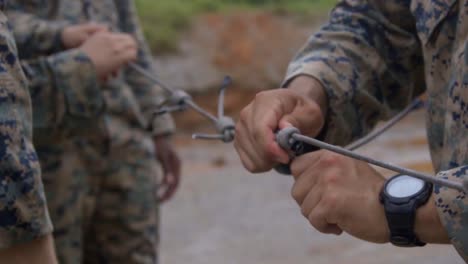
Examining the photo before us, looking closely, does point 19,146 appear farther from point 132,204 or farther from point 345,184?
point 132,204

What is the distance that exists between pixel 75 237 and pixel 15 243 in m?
1.67

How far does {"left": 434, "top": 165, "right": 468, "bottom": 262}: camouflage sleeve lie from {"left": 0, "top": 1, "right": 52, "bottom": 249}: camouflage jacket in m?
0.61

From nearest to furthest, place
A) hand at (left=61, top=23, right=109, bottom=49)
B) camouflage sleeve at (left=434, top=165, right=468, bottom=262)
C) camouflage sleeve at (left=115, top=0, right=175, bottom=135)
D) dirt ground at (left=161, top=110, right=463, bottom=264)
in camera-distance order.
Answer: camouflage sleeve at (left=434, top=165, right=468, bottom=262), hand at (left=61, top=23, right=109, bottom=49), camouflage sleeve at (left=115, top=0, right=175, bottom=135), dirt ground at (left=161, top=110, right=463, bottom=264)

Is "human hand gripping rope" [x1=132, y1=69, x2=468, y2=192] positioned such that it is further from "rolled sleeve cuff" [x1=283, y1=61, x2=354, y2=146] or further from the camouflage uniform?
the camouflage uniform

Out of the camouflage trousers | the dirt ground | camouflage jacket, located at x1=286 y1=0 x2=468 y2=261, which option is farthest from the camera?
the dirt ground

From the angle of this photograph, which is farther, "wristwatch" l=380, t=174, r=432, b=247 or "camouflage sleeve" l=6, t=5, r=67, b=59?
"camouflage sleeve" l=6, t=5, r=67, b=59

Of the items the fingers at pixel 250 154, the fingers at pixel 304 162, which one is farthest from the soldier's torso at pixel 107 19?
the fingers at pixel 304 162

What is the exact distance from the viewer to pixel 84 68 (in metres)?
2.65

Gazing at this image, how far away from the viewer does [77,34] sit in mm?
2848

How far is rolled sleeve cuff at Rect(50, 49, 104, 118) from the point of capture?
2.61 meters

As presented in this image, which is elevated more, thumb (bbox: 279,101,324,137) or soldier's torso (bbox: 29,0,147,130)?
thumb (bbox: 279,101,324,137)

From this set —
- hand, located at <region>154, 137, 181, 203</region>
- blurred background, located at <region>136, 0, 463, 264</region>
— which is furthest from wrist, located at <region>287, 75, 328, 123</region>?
blurred background, located at <region>136, 0, 463, 264</region>

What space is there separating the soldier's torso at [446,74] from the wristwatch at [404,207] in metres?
0.18

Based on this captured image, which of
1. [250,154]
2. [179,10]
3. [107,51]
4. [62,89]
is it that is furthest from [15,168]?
[179,10]
